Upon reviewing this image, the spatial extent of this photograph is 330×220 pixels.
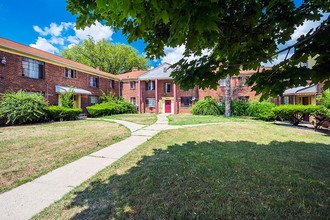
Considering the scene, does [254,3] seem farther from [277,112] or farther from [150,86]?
[150,86]

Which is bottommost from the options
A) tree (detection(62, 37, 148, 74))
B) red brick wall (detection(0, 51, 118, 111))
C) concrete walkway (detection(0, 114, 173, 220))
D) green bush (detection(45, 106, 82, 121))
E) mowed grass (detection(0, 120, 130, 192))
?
concrete walkway (detection(0, 114, 173, 220))

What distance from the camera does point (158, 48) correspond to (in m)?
3.84

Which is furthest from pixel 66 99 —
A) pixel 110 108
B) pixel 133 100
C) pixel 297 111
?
pixel 297 111

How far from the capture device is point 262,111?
1606 cm

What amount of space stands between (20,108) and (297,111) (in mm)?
19267

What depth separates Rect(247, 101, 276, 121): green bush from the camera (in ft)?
49.4

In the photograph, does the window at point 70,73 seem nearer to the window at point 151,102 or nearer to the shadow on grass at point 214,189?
the window at point 151,102

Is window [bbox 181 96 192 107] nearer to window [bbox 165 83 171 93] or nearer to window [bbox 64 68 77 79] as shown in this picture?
window [bbox 165 83 171 93]

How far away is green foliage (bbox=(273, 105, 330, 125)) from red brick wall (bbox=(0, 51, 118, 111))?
19.8 metres

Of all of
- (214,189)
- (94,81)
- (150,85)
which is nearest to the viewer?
(214,189)

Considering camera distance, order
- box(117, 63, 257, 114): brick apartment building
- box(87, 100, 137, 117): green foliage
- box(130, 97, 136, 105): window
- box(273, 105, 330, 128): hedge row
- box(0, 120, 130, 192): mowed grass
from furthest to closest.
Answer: box(130, 97, 136, 105): window, box(117, 63, 257, 114): brick apartment building, box(87, 100, 137, 117): green foliage, box(273, 105, 330, 128): hedge row, box(0, 120, 130, 192): mowed grass

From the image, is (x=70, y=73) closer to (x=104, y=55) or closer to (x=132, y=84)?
(x=132, y=84)

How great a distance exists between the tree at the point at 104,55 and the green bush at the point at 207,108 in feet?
79.7

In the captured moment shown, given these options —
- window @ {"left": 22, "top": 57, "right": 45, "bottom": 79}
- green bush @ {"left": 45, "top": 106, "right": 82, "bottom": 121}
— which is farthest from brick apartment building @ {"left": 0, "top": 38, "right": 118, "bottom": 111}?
green bush @ {"left": 45, "top": 106, "right": 82, "bottom": 121}
